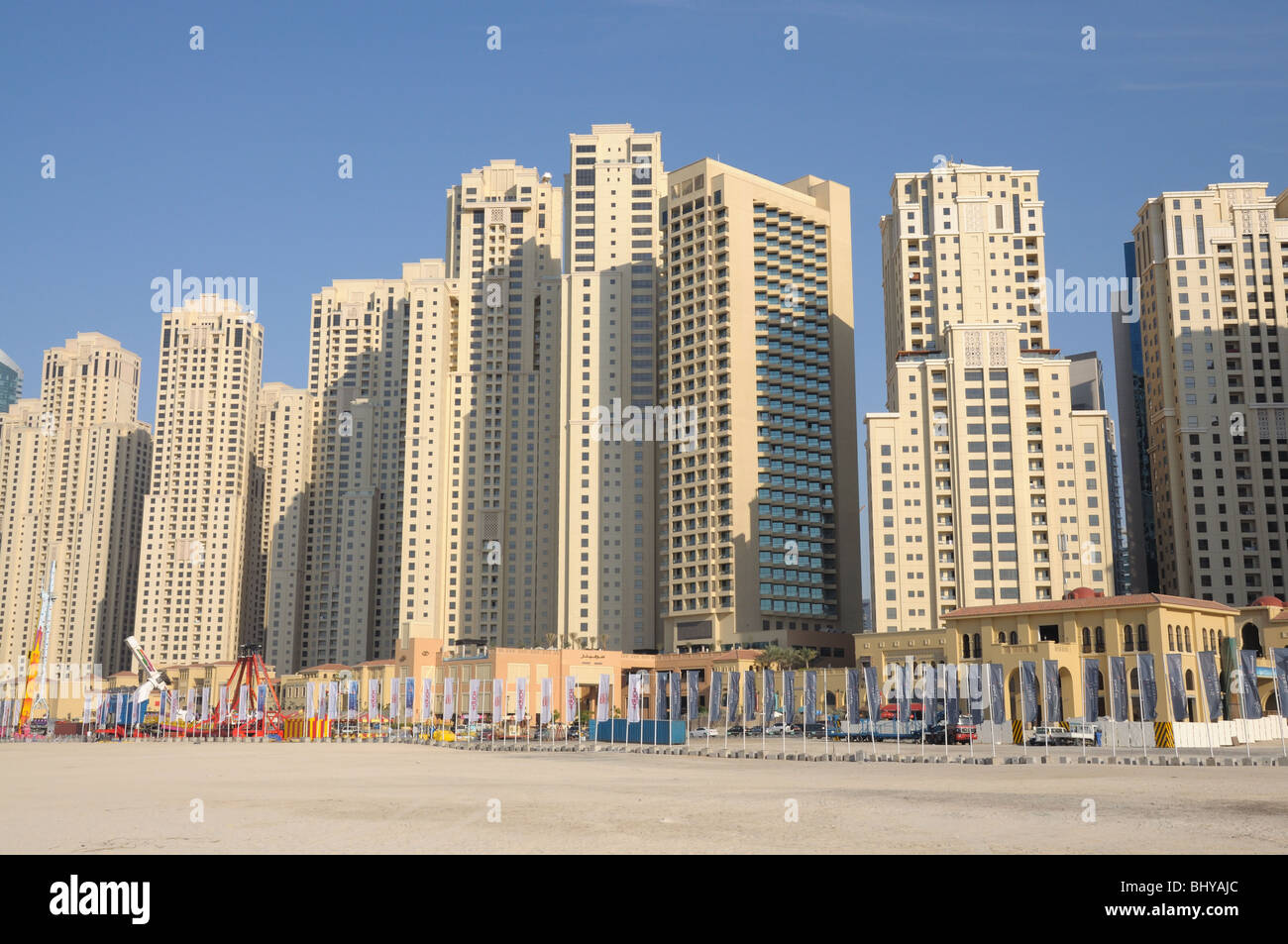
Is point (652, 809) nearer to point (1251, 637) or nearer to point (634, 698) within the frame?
point (634, 698)

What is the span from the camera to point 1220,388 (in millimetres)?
186250

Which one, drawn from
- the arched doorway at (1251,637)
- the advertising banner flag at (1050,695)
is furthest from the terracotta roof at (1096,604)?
the advertising banner flag at (1050,695)

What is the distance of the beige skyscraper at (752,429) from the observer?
180m

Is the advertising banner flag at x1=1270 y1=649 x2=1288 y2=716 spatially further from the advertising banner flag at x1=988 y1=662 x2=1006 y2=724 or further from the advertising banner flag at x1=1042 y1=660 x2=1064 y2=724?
the advertising banner flag at x1=988 y1=662 x2=1006 y2=724

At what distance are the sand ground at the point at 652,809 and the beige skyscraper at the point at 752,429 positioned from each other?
112 meters

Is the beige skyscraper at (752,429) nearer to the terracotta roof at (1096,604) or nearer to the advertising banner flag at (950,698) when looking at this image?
the terracotta roof at (1096,604)

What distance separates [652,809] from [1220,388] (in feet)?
570

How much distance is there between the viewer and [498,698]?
568ft

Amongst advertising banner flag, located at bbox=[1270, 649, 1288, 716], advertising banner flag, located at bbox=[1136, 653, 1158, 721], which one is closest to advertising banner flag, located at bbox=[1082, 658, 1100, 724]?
advertising banner flag, located at bbox=[1136, 653, 1158, 721]

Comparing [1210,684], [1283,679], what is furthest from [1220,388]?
[1283,679]

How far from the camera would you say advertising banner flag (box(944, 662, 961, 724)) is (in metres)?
83.4

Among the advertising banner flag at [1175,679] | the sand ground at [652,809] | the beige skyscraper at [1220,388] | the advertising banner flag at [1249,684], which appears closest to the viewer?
the sand ground at [652,809]
